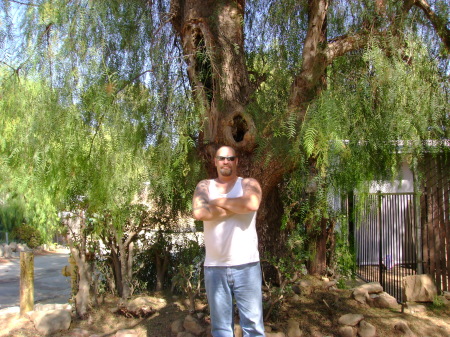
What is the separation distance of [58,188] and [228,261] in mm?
2018

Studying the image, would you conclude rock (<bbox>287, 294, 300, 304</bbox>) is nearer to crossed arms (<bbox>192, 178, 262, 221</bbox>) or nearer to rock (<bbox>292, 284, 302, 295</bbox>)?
rock (<bbox>292, 284, 302, 295</bbox>)

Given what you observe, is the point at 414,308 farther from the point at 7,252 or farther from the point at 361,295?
the point at 7,252

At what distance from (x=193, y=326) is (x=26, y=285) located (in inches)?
103

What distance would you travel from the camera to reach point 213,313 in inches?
139

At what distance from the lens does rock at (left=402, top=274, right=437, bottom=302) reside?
6180 mm

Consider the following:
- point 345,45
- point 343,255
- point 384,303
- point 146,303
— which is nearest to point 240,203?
point 345,45

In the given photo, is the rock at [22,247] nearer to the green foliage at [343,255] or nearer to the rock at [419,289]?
the green foliage at [343,255]

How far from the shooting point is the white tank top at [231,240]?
3412 mm

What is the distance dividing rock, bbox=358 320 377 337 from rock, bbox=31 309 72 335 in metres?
3.44

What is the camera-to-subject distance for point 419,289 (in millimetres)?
6215

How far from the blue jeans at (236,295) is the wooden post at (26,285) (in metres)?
3.68

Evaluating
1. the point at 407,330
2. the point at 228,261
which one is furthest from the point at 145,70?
the point at 407,330

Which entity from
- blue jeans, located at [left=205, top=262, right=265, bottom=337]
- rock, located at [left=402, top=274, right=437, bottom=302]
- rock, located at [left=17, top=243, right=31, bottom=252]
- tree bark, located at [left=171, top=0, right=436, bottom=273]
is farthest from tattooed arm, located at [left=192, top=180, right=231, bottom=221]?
rock, located at [left=17, top=243, right=31, bottom=252]

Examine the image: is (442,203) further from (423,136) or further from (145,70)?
(145,70)
